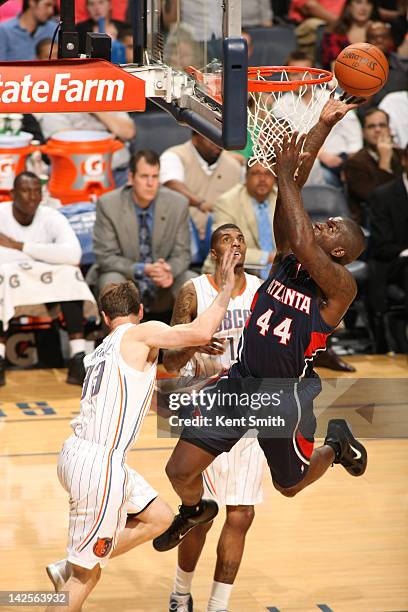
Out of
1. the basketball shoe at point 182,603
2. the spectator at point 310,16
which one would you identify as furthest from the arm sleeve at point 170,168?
the basketball shoe at point 182,603

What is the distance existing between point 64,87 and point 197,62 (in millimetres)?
976

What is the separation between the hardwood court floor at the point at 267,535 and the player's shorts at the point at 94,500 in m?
0.91

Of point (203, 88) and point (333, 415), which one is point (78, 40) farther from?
point (333, 415)

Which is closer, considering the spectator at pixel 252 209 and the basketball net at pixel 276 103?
the basketball net at pixel 276 103

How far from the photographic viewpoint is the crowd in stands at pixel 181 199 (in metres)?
9.71

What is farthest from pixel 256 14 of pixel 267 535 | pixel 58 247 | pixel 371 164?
pixel 267 535

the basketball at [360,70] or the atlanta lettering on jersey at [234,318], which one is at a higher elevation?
the basketball at [360,70]

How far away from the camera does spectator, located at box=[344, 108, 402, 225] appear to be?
11.0 metres

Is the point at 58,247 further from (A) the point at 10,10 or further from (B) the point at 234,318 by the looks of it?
(A) the point at 10,10

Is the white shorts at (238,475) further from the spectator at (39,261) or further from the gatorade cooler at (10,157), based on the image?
the gatorade cooler at (10,157)

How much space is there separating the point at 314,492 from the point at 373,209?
3713 mm

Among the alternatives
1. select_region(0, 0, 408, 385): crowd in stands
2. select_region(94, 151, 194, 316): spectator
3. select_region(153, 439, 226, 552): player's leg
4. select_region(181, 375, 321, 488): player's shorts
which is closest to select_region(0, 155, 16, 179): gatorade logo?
select_region(0, 0, 408, 385): crowd in stands

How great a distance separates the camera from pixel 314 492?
7.61 meters

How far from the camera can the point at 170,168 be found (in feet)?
34.8
